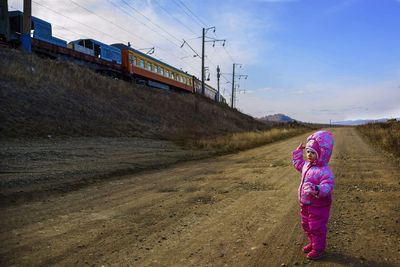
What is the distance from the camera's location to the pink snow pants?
3850 millimetres

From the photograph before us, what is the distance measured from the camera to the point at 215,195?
7.17m

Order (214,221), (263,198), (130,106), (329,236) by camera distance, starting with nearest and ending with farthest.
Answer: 1. (329,236)
2. (214,221)
3. (263,198)
4. (130,106)

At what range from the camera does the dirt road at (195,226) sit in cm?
396

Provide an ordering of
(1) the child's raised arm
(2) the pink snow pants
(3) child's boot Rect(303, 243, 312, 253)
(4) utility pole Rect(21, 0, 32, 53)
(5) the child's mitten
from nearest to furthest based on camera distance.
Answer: (5) the child's mitten → (2) the pink snow pants → (3) child's boot Rect(303, 243, 312, 253) → (1) the child's raised arm → (4) utility pole Rect(21, 0, 32, 53)

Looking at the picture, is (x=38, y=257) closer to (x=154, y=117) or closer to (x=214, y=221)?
(x=214, y=221)

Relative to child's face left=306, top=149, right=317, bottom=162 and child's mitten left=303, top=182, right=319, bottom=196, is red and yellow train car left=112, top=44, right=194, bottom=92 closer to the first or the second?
child's face left=306, top=149, right=317, bottom=162

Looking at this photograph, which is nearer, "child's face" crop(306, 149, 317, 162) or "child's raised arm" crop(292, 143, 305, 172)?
"child's face" crop(306, 149, 317, 162)

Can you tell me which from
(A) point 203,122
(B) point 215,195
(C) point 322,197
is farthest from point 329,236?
(A) point 203,122

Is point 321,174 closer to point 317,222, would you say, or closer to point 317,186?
point 317,186

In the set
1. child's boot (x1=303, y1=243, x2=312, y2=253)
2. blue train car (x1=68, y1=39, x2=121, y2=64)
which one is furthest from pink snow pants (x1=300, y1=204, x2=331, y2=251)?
blue train car (x1=68, y1=39, x2=121, y2=64)

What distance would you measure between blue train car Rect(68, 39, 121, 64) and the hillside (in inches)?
93.9

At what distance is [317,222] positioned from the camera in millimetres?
3857

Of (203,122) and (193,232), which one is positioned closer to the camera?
(193,232)

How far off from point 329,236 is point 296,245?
1.90 ft
